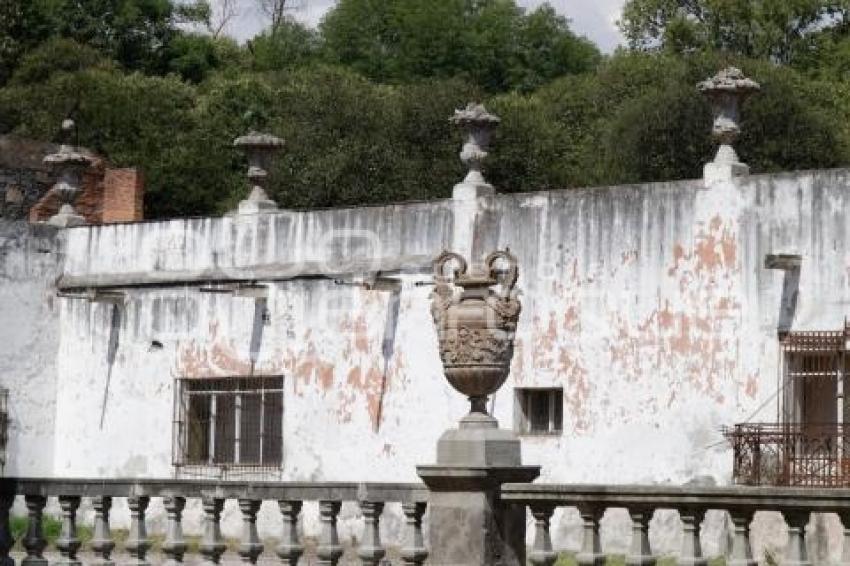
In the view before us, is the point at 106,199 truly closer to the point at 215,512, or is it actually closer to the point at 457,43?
the point at 215,512

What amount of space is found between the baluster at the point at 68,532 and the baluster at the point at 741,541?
5223mm

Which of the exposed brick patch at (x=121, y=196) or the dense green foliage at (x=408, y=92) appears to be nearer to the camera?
the exposed brick patch at (x=121, y=196)

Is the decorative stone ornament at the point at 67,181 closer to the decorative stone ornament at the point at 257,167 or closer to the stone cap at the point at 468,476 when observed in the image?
the decorative stone ornament at the point at 257,167

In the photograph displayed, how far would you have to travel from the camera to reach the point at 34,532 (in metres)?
14.9

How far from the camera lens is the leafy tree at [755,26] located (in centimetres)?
5188

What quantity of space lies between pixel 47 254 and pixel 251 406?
143 inches

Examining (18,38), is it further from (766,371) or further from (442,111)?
(766,371)

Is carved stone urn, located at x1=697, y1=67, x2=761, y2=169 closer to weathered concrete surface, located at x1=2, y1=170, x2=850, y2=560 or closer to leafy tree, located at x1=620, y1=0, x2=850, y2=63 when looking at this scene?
weathered concrete surface, located at x1=2, y1=170, x2=850, y2=560

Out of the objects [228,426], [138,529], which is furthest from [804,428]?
[138,529]


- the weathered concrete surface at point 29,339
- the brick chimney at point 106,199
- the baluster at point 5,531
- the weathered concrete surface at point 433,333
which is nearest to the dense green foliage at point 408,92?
the brick chimney at point 106,199

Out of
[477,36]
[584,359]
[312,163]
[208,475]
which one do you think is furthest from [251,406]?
[477,36]

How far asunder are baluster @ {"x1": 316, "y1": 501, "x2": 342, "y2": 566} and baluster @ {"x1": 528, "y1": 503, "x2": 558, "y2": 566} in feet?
5.22

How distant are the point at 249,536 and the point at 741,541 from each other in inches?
150

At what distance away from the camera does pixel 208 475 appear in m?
24.5
